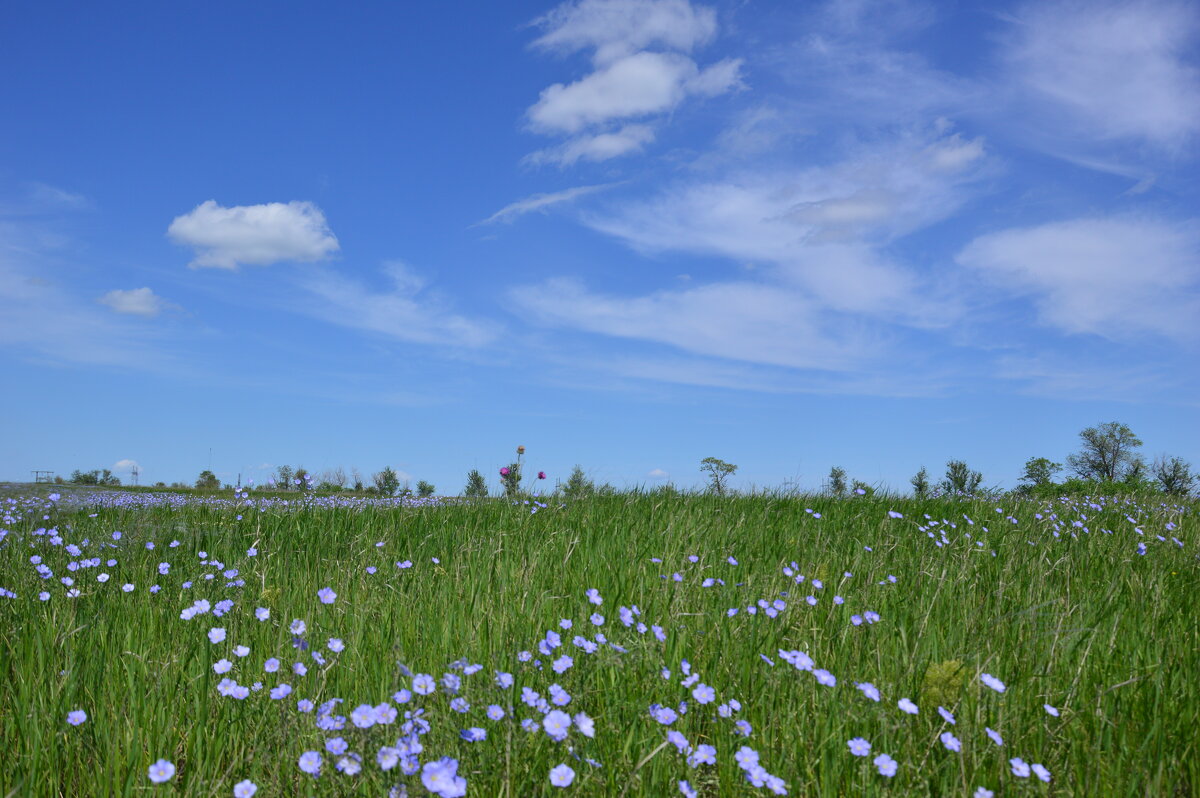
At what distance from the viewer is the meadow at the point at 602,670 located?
8.31ft

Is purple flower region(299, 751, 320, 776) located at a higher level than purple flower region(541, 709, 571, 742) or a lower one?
lower

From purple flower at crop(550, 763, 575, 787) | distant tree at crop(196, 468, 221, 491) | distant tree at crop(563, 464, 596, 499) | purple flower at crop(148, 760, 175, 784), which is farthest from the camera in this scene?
distant tree at crop(196, 468, 221, 491)

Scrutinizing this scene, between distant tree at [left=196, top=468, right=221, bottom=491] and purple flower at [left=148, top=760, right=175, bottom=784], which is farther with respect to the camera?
distant tree at [left=196, top=468, right=221, bottom=491]

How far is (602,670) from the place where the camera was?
307 centimetres

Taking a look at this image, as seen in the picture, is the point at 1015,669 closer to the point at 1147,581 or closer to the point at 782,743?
the point at 782,743

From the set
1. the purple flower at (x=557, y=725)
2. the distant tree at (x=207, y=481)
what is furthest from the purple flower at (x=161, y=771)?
the distant tree at (x=207, y=481)

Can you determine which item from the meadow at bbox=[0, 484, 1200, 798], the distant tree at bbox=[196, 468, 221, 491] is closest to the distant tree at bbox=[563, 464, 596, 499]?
the meadow at bbox=[0, 484, 1200, 798]

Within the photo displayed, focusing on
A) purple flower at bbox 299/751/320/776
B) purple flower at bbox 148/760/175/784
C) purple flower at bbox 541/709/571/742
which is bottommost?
purple flower at bbox 148/760/175/784

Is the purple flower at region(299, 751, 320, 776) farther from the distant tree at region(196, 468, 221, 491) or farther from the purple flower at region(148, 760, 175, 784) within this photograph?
the distant tree at region(196, 468, 221, 491)

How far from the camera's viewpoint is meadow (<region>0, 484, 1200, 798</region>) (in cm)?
253

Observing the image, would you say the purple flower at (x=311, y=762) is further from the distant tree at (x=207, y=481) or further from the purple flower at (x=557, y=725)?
the distant tree at (x=207, y=481)

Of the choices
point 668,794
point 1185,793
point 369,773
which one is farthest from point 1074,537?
point 369,773

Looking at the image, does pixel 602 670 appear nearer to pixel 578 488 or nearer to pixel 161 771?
pixel 161 771

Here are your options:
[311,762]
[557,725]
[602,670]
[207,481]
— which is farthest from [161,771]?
[207,481]
